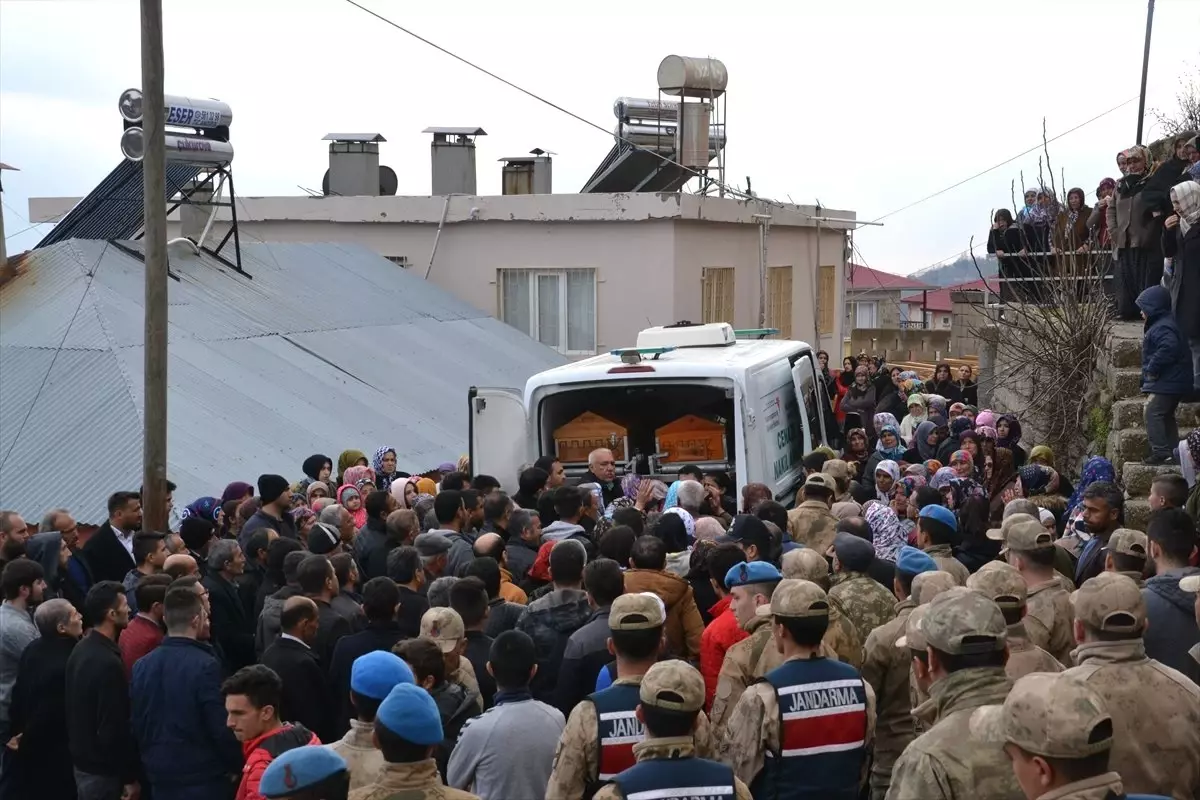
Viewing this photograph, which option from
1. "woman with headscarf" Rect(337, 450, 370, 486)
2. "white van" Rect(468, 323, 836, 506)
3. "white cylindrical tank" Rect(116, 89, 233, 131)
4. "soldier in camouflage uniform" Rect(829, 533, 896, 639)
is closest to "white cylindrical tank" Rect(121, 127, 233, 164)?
"white cylindrical tank" Rect(116, 89, 233, 131)

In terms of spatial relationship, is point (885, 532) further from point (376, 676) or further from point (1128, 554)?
point (376, 676)

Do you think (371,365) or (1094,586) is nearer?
(1094,586)

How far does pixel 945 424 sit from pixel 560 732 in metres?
9.33

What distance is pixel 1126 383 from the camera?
44.6ft

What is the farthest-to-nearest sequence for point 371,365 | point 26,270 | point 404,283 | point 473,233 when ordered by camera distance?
point 473,233 < point 404,283 < point 371,365 < point 26,270

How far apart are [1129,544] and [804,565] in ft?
5.34

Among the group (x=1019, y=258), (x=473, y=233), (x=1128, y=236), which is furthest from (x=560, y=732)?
(x=473, y=233)

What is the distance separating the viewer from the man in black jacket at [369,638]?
677 centimetres

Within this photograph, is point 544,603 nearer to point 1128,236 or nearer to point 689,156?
point 1128,236

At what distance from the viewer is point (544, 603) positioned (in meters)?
7.05

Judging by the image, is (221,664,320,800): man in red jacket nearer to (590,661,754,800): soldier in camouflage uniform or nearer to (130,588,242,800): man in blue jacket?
(130,588,242,800): man in blue jacket

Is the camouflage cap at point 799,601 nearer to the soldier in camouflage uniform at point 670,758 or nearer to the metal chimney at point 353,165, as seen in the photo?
the soldier in camouflage uniform at point 670,758

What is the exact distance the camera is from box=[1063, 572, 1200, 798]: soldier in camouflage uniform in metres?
4.76

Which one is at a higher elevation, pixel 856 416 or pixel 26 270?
pixel 26 270
